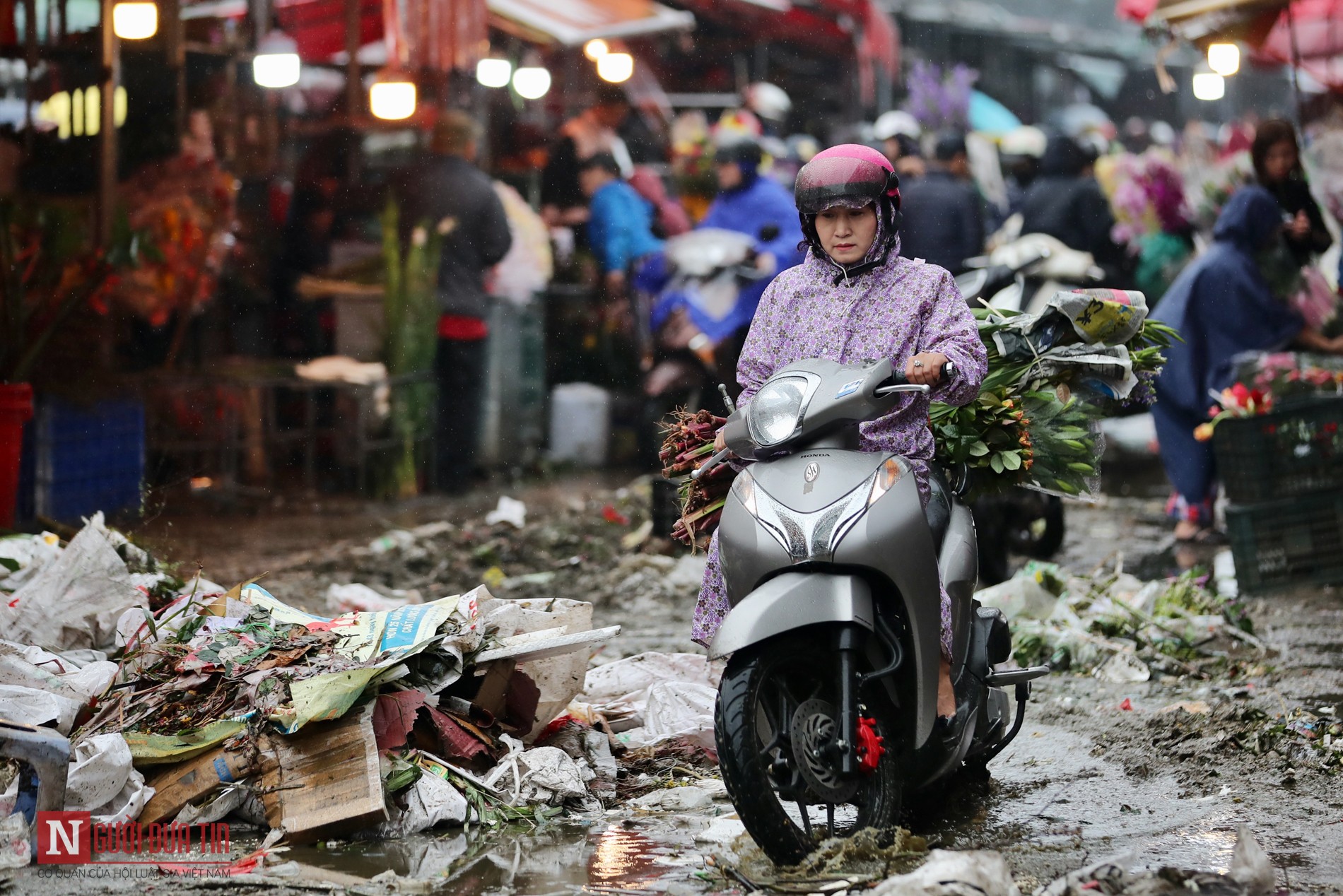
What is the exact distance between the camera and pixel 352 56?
10.7 meters

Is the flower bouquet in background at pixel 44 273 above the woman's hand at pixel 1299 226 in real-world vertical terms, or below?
below

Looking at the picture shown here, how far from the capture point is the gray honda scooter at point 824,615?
3.60m

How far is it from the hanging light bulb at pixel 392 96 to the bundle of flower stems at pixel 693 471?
6872 mm

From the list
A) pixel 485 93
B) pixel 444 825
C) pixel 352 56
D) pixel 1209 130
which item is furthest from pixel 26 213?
pixel 1209 130

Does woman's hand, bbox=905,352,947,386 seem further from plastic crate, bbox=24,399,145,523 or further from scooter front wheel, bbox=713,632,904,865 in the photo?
plastic crate, bbox=24,399,145,523

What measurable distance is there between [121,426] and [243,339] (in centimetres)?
167

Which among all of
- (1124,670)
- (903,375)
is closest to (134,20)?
(1124,670)

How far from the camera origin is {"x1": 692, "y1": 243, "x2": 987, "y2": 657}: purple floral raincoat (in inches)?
159

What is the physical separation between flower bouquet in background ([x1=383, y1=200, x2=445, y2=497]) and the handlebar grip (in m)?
7.03

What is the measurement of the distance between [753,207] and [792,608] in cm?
814

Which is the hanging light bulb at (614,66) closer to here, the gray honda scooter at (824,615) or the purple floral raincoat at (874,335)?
the purple floral raincoat at (874,335)

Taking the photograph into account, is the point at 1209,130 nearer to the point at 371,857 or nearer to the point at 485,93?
the point at 485,93

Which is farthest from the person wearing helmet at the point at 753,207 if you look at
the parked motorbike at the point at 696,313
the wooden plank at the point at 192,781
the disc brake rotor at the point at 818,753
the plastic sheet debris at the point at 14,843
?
the plastic sheet debris at the point at 14,843

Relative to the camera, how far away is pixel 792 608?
11.8 feet
